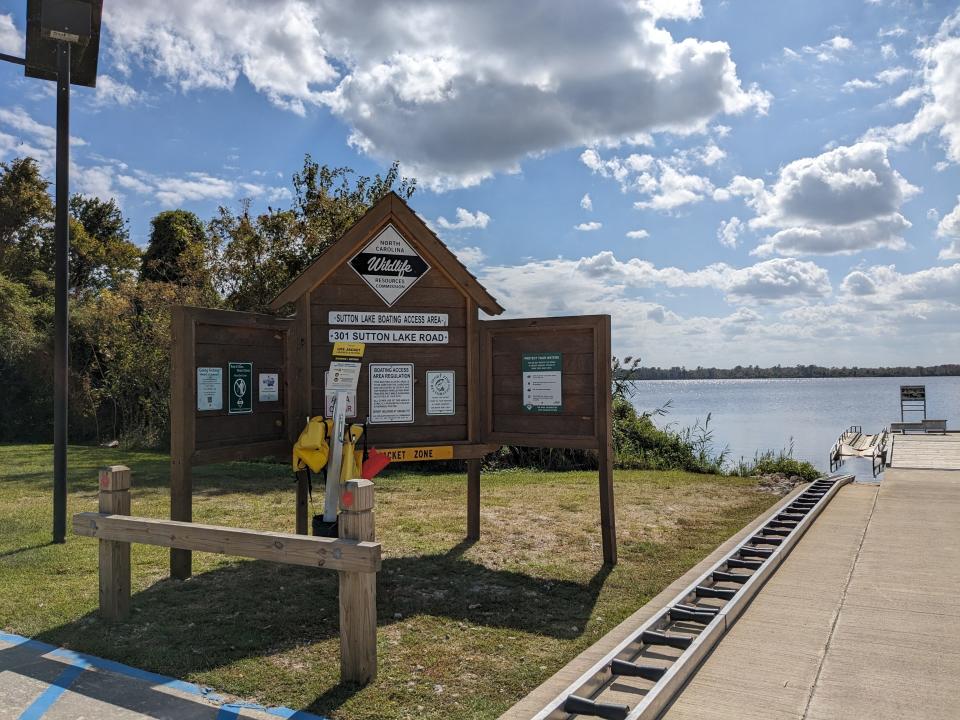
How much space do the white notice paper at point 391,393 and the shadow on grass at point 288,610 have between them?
1392mm

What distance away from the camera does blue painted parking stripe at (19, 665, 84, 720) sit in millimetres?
3939

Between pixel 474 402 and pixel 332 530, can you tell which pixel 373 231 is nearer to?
pixel 474 402

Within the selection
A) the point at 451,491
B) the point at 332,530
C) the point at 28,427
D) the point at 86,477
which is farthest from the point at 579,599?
the point at 28,427

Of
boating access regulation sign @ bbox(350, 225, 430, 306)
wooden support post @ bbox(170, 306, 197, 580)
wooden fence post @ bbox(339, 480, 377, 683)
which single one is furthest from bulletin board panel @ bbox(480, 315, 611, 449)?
wooden fence post @ bbox(339, 480, 377, 683)

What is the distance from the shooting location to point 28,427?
23047 mm

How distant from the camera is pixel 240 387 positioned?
7055 millimetres

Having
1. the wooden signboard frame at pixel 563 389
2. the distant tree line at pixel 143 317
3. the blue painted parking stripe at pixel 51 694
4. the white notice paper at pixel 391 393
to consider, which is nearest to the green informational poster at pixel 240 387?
the white notice paper at pixel 391 393

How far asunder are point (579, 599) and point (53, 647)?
379cm

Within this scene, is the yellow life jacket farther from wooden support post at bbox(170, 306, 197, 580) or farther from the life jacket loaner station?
wooden support post at bbox(170, 306, 197, 580)

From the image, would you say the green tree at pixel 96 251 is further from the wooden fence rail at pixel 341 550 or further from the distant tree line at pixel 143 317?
the wooden fence rail at pixel 341 550

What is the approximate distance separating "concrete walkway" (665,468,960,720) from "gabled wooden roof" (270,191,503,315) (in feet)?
12.8

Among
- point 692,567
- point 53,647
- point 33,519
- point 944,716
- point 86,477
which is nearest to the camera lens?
point 944,716

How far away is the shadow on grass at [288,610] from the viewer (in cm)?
491

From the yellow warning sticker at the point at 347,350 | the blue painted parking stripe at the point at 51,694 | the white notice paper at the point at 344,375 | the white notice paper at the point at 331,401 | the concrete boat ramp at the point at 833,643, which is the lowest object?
the blue painted parking stripe at the point at 51,694
